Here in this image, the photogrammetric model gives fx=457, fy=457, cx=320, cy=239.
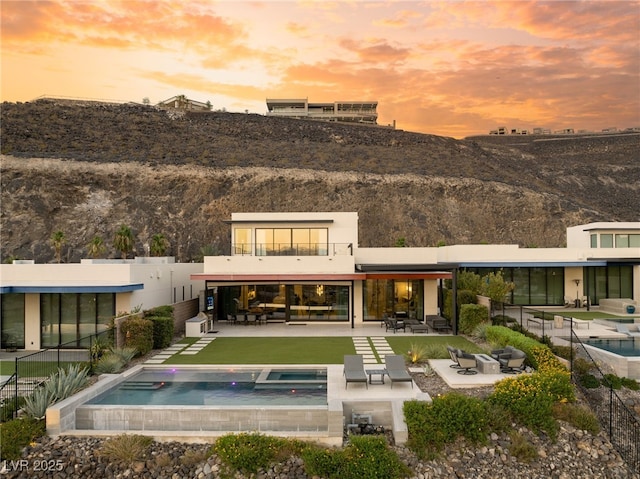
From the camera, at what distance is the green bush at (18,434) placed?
953cm

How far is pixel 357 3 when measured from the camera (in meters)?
31.8

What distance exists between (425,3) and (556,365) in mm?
24455

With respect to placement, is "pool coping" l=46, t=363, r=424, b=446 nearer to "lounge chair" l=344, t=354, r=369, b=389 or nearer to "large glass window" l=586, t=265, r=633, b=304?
"lounge chair" l=344, t=354, r=369, b=389

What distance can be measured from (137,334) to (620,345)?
55.6 ft

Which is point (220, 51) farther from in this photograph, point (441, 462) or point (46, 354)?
point (441, 462)

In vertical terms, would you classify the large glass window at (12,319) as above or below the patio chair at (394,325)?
above

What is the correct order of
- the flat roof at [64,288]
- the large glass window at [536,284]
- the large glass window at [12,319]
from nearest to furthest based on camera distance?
the flat roof at [64,288], the large glass window at [12,319], the large glass window at [536,284]

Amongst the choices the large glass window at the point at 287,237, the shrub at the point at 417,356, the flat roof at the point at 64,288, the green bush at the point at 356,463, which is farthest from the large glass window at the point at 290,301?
the green bush at the point at 356,463

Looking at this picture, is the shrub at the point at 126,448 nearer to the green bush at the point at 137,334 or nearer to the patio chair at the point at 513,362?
the green bush at the point at 137,334

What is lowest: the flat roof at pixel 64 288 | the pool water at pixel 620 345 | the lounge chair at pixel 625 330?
the pool water at pixel 620 345

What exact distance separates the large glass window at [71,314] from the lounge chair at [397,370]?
11.3 m

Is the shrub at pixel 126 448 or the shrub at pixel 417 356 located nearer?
the shrub at pixel 126 448

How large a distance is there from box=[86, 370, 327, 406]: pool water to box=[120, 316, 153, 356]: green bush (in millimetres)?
2183

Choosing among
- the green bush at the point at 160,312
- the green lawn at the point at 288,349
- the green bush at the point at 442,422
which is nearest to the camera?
the green bush at the point at 442,422
